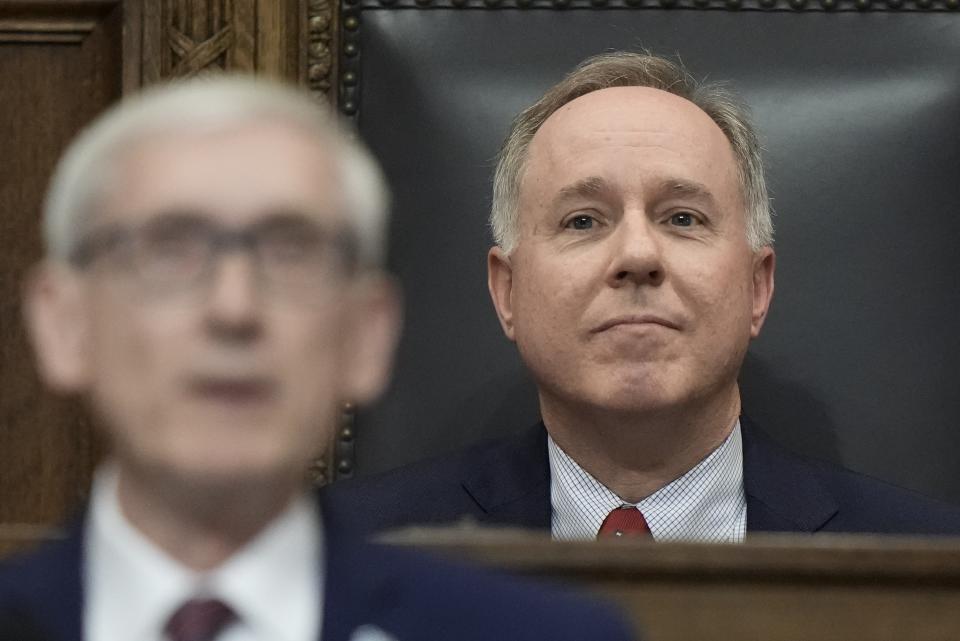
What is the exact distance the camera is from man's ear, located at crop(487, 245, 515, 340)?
2.15 meters

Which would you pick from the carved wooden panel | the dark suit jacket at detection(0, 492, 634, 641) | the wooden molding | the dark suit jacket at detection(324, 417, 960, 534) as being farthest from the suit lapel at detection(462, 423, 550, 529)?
the dark suit jacket at detection(0, 492, 634, 641)

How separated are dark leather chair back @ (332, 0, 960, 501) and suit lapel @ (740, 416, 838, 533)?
0.93 ft

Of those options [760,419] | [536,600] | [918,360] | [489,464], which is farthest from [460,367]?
[536,600]

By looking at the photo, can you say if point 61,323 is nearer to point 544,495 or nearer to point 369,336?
point 369,336

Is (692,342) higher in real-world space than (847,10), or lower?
lower

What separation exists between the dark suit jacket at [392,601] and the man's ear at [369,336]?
82 mm

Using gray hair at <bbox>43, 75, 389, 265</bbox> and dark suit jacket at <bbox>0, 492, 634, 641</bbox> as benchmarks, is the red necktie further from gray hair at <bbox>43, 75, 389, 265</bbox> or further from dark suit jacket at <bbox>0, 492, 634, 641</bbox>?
gray hair at <bbox>43, 75, 389, 265</bbox>

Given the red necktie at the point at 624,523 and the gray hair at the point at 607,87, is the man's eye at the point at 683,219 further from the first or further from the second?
the red necktie at the point at 624,523

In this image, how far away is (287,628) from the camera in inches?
34.7

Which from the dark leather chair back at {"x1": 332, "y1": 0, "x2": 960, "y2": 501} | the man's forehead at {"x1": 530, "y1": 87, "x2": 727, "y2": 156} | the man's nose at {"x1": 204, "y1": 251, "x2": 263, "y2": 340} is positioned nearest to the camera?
the man's nose at {"x1": 204, "y1": 251, "x2": 263, "y2": 340}

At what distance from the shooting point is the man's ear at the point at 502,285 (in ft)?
7.04

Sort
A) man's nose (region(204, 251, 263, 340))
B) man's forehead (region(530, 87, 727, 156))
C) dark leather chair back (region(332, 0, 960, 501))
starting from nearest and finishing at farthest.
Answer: man's nose (region(204, 251, 263, 340)) < man's forehead (region(530, 87, 727, 156)) < dark leather chair back (region(332, 0, 960, 501))

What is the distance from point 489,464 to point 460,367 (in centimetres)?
27

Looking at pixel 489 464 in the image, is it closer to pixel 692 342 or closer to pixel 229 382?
pixel 692 342
